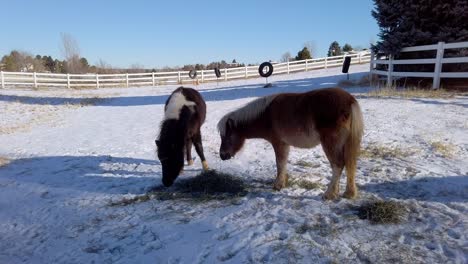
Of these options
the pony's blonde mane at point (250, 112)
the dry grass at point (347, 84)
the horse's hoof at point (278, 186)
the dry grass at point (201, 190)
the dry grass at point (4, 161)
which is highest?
the dry grass at point (347, 84)

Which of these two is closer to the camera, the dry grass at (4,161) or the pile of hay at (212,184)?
the pile of hay at (212,184)

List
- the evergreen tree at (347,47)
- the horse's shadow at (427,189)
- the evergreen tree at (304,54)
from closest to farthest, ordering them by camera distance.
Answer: the horse's shadow at (427,189), the evergreen tree at (304,54), the evergreen tree at (347,47)

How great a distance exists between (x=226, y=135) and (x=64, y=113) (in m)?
12.4

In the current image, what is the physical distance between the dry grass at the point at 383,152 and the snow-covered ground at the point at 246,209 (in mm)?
19

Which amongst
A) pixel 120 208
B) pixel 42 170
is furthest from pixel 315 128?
pixel 42 170

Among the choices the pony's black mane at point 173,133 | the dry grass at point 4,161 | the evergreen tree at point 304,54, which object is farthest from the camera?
the evergreen tree at point 304,54

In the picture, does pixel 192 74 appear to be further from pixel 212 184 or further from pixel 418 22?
pixel 212 184

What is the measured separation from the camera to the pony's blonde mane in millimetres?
4789

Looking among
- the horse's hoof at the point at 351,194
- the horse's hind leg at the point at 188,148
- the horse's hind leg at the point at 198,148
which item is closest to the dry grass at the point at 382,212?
the horse's hoof at the point at 351,194

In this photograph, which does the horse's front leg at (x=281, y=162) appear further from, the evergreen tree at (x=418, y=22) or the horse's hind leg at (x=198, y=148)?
the evergreen tree at (x=418, y=22)

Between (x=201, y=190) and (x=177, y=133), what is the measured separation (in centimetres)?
102

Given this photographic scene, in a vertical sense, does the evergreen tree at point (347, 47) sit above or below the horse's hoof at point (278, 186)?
above

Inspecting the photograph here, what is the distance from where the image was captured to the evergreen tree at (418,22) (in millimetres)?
11562

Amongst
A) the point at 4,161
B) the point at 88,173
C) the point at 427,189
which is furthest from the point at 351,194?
the point at 4,161
